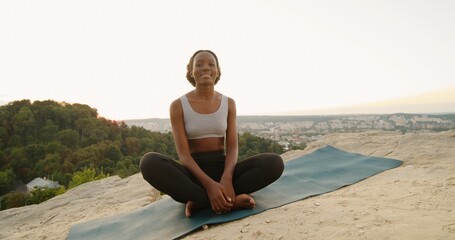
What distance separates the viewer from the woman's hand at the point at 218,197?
2.36 m

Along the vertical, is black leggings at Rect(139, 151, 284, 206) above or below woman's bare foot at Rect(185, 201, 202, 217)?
above

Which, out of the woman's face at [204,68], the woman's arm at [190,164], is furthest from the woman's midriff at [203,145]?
the woman's face at [204,68]

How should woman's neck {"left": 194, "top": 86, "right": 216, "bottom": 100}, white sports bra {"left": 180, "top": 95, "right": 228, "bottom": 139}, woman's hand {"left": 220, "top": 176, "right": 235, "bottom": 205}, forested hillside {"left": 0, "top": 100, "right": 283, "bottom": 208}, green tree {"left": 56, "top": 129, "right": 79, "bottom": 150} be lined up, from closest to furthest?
woman's hand {"left": 220, "top": 176, "right": 235, "bottom": 205}
white sports bra {"left": 180, "top": 95, "right": 228, "bottom": 139}
woman's neck {"left": 194, "top": 86, "right": 216, "bottom": 100}
forested hillside {"left": 0, "top": 100, "right": 283, "bottom": 208}
green tree {"left": 56, "top": 129, "right": 79, "bottom": 150}

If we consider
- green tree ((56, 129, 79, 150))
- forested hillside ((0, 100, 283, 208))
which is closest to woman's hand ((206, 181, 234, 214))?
forested hillside ((0, 100, 283, 208))

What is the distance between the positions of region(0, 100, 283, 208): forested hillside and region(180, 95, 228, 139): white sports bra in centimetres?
2557

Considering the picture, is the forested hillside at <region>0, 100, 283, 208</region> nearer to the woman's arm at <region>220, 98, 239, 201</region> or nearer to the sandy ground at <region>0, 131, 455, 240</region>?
the sandy ground at <region>0, 131, 455, 240</region>

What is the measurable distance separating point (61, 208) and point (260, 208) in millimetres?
3585

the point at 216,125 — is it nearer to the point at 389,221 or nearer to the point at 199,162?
the point at 199,162

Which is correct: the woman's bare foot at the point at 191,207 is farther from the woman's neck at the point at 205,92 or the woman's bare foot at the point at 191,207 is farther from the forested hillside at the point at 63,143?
the forested hillside at the point at 63,143

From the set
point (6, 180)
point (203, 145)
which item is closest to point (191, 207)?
point (203, 145)

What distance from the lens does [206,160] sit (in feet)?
9.11

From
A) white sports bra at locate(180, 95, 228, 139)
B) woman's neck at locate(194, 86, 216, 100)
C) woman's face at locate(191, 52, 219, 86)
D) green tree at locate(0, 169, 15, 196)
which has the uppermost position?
woman's face at locate(191, 52, 219, 86)

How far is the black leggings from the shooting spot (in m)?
2.42

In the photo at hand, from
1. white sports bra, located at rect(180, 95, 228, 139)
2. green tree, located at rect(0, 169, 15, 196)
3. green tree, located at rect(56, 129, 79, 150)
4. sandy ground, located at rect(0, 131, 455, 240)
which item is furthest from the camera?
green tree, located at rect(56, 129, 79, 150)
